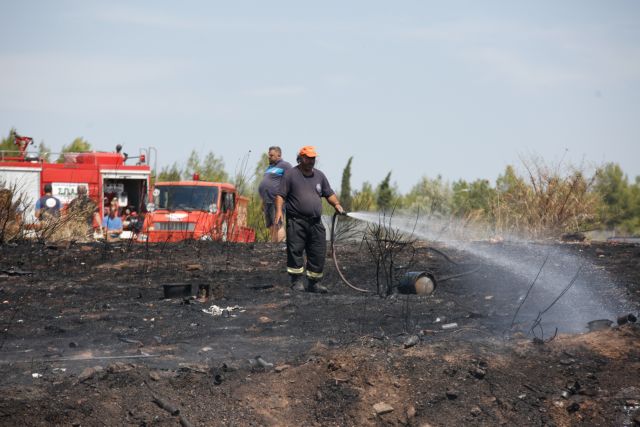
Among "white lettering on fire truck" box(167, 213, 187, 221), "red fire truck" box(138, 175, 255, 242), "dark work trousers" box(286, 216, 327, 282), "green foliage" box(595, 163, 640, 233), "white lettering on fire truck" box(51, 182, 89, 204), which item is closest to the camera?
"dark work trousers" box(286, 216, 327, 282)

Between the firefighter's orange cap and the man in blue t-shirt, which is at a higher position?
the firefighter's orange cap

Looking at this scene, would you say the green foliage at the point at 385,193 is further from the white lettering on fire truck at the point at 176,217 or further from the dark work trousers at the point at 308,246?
the dark work trousers at the point at 308,246

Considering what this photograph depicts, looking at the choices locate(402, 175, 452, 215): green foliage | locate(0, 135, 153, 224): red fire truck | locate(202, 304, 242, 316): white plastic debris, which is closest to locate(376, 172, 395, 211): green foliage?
locate(402, 175, 452, 215): green foliage

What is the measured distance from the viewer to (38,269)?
10.6 meters

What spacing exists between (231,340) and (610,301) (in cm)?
406

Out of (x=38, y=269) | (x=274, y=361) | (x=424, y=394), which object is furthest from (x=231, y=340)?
(x=38, y=269)

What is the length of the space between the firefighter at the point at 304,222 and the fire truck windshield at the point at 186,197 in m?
7.61

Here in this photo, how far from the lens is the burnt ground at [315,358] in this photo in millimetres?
5617

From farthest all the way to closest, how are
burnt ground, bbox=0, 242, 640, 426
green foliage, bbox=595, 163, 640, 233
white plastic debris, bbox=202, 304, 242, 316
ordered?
A: green foliage, bbox=595, 163, 640, 233, white plastic debris, bbox=202, 304, 242, 316, burnt ground, bbox=0, 242, 640, 426

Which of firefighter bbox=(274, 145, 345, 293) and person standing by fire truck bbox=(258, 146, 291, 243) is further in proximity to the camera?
person standing by fire truck bbox=(258, 146, 291, 243)

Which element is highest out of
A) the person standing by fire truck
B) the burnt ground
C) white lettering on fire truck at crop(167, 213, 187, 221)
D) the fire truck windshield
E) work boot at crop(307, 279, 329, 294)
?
the person standing by fire truck

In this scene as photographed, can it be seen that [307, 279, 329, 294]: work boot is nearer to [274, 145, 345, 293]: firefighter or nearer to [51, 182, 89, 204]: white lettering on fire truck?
[274, 145, 345, 293]: firefighter

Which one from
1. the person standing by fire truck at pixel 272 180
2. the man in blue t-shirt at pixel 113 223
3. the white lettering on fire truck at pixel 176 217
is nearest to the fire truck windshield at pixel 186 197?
the white lettering on fire truck at pixel 176 217

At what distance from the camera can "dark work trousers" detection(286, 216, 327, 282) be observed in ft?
30.4
